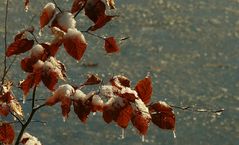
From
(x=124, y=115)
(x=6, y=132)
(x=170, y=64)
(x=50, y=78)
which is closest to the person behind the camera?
(x=124, y=115)

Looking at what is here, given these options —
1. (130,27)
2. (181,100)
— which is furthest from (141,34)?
(181,100)

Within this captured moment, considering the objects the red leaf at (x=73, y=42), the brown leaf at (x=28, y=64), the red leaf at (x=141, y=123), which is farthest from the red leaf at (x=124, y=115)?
the brown leaf at (x=28, y=64)

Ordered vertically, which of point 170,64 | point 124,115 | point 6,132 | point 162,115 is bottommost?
point 170,64

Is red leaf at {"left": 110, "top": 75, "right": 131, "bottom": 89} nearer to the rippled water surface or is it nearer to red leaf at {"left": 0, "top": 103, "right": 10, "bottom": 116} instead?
red leaf at {"left": 0, "top": 103, "right": 10, "bottom": 116}

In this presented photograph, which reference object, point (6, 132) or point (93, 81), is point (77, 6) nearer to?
point (93, 81)

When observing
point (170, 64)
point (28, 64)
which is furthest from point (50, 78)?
point (170, 64)

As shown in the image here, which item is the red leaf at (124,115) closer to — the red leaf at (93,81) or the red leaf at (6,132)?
the red leaf at (93,81)

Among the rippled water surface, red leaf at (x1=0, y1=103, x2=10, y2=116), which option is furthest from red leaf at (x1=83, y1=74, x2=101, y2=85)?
the rippled water surface

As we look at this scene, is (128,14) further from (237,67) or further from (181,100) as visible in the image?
(181,100)
